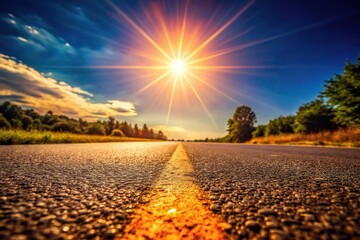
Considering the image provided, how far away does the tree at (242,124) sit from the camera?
1964 inches

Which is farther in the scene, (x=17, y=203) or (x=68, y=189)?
(x=68, y=189)

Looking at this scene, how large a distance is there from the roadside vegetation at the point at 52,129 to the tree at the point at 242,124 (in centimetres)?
2456

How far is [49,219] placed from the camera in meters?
0.80

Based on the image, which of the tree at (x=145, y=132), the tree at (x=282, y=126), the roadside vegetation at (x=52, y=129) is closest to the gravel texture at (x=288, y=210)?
the roadside vegetation at (x=52, y=129)

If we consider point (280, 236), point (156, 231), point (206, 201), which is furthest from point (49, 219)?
point (280, 236)

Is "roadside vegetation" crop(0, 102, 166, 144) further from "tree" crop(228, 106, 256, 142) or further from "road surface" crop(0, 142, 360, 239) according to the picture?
"tree" crop(228, 106, 256, 142)

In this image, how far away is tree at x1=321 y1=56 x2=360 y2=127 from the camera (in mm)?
12516

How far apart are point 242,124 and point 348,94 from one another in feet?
127

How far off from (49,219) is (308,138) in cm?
1900

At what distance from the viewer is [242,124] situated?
51.2 metres

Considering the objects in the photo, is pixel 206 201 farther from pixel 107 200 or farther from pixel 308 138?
pixel 308 138

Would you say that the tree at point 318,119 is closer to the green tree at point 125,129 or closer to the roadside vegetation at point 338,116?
the roadside vegetation at point 338,116

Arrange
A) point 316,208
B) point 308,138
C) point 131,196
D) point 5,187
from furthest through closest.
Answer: point 308,138
point 5,187
point 131,196
point 316,208

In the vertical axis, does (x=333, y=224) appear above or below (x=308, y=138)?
below
